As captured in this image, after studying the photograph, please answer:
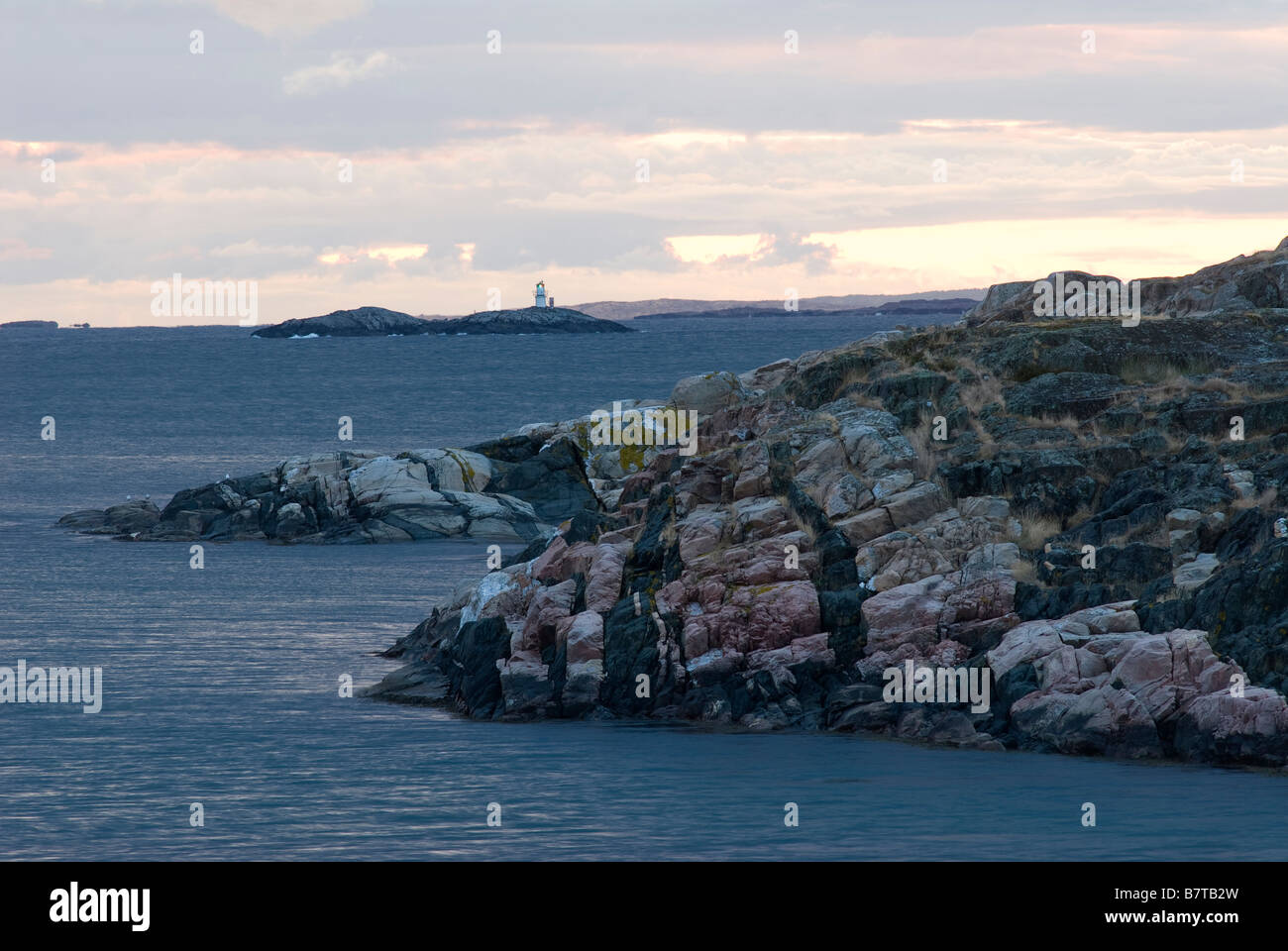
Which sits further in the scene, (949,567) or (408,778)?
(949,567)

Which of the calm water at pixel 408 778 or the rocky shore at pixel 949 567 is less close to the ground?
the rocky shore at pixel 949 567

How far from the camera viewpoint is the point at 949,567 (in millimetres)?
29906

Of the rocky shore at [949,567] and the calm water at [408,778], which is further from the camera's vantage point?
the rocky shore at [949,567]

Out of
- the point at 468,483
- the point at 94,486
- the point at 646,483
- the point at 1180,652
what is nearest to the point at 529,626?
the point at 646,483

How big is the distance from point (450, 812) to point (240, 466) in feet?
234

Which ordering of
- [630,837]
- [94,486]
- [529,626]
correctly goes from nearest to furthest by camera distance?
[630,837], [529,626], [94,486]

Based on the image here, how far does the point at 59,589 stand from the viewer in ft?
157

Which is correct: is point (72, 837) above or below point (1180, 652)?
below

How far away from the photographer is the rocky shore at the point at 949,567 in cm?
2606

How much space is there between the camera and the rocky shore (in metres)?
26.1

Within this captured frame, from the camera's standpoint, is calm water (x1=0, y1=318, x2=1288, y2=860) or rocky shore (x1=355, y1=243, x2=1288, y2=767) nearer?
calm water (x1=0, y1=318, x2=1288, y2=860)

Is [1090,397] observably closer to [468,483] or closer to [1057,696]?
[1057,696]

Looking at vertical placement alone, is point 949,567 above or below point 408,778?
above

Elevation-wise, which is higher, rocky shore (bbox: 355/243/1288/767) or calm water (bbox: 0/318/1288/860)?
rocky shore (bbox: 355/243/1288/767)
